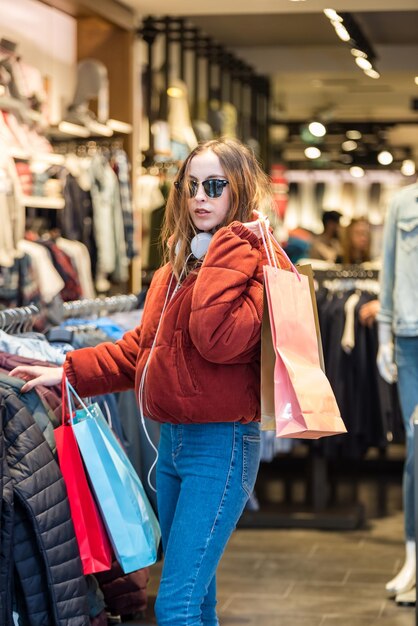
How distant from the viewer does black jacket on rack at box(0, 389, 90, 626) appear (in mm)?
3117

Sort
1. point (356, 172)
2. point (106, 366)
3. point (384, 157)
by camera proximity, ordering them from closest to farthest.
Result: point (106, 366) → point (384, 157) → point (356, 172)

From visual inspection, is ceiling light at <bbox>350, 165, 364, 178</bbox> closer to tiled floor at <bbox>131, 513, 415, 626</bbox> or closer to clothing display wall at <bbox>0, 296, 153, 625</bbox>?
tiled floor at <bbox>131, 513, 415, 626</bbox>

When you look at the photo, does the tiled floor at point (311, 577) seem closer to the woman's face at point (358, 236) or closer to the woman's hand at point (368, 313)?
the woman's hand at point (368, 313)

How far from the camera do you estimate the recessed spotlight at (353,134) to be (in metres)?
16.7

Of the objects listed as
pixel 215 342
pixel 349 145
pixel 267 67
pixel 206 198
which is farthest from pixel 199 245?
pixel 349 145

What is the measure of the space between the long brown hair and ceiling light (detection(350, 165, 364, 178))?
15702 millimetres

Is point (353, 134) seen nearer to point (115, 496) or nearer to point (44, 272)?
point (44, 272)

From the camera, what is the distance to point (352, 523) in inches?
245

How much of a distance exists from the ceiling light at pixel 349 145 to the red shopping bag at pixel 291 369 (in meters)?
14.7

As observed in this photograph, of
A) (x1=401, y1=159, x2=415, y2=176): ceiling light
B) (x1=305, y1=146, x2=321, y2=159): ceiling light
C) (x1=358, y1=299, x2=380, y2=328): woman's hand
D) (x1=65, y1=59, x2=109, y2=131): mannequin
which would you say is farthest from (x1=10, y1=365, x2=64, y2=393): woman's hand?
(x1=401, y1=159, x2=415, y2=176): ceiling light

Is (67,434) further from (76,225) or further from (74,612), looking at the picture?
(76,225)

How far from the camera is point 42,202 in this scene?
7254 millimetres

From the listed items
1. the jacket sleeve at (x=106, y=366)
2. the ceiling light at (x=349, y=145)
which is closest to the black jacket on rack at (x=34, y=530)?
the jacket sleeve at (x=106, y=366)

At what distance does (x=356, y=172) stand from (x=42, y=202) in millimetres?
12411
